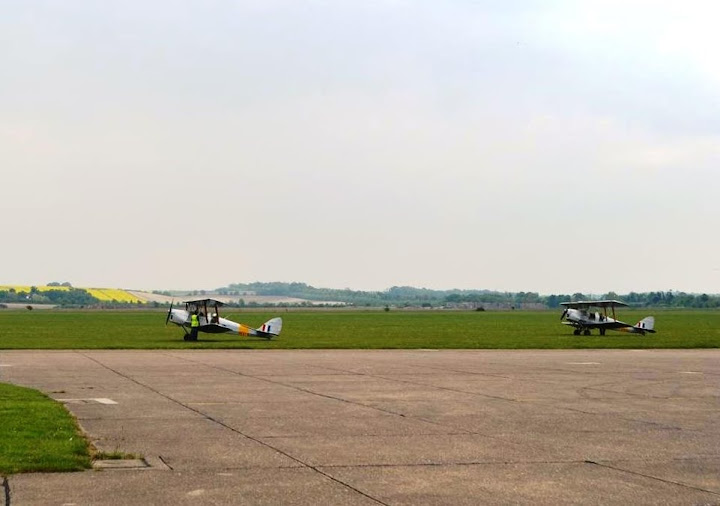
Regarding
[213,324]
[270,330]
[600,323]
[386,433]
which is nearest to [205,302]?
[213,324]

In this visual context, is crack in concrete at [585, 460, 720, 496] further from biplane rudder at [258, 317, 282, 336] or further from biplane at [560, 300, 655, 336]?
biplane at [560, 300, 655, 336]

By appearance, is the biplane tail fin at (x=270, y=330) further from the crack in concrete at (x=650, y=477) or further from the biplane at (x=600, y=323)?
the crack in concrete at (x=650, y=477)

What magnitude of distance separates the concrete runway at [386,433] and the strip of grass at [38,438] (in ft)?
1.38

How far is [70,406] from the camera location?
720 inches

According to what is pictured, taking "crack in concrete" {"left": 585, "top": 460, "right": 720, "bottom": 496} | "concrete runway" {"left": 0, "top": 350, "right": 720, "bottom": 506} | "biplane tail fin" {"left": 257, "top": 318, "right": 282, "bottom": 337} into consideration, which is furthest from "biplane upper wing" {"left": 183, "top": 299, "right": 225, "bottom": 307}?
"crack in concrete" {"left": 585, "top": 460, "right": 720, "bottom": 496}

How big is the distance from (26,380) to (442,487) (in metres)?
16.1

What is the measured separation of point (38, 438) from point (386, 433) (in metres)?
5.29

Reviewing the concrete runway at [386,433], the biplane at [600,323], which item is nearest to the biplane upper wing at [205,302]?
the concrete runway at [386,433]

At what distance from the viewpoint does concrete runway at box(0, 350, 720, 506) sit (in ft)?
34.2

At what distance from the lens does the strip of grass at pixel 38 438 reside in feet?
37.5

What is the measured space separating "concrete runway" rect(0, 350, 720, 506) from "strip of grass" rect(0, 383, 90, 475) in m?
0.42

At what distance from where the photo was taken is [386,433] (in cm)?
1504

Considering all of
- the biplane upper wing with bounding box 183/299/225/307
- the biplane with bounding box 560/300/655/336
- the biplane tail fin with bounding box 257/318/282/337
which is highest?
the biplane upper wing with bounding box 183/299/225/307

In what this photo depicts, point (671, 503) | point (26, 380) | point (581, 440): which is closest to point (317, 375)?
point (26, 380)
